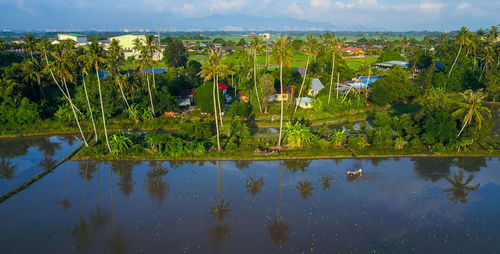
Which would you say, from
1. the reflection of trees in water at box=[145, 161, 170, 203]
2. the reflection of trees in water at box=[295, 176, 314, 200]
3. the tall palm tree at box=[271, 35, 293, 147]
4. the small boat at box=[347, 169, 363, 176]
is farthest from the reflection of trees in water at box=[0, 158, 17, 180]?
the small boat at box=[347, 169, 363, 176]

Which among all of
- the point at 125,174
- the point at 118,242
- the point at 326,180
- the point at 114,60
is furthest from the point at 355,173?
the point at 114,60

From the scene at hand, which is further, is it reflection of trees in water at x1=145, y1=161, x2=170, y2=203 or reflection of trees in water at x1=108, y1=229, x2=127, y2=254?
reflection of trees in water at x1=145, y1=161, x2=170, y2=203

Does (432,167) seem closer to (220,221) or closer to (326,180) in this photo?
(326,180)

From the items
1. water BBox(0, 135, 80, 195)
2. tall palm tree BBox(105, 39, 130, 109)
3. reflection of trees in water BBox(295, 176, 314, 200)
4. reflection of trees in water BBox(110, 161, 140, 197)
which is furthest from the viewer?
tall palm tree BBox(105, 39, 130, 109)

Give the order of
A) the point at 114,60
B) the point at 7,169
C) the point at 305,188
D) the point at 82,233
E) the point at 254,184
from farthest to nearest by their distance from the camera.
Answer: the point at 114,60 < the point at 7,169 < the point at 254,184 < the point at 305,188 < the point at 82,233

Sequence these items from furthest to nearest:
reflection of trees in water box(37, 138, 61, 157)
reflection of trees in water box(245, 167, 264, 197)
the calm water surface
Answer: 1. reflection of trees in water box(37, 138, 61, 157)
2. reflection of trees in water box(245, 167, 264, 197)
3. the calm water surface

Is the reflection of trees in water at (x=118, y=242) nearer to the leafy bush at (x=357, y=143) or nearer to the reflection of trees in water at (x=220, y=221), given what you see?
the reflection of trees in water at (x=220, y=221)

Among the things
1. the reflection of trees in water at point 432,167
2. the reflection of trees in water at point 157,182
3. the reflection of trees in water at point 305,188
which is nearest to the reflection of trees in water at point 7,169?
the reflection of trees in water at point 157,182

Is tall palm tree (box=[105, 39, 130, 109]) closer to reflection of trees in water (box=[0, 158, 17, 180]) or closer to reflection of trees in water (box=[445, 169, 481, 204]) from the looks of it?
reflection of trees in water (box=[0, 158, 17, 180])
